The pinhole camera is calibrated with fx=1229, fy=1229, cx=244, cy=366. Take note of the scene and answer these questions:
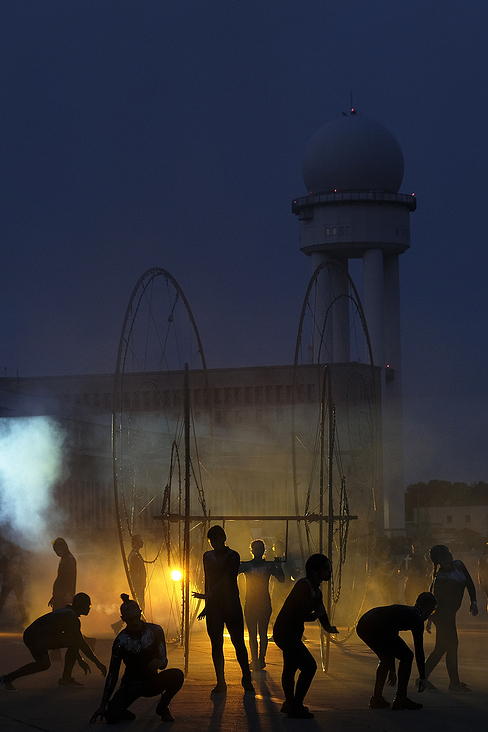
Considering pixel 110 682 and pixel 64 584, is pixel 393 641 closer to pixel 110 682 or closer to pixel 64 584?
pixel 110 682

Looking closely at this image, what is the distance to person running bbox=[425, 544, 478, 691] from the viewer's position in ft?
46.4

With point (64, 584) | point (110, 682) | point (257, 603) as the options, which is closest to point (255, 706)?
point (110, 682)

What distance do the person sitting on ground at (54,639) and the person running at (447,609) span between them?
3.89 m

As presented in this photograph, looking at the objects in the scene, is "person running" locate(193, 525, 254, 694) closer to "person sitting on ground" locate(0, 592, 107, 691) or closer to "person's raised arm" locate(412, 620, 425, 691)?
"person sitting on ground" locate(0, 592, 107, 691)

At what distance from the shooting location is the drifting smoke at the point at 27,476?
112 ft

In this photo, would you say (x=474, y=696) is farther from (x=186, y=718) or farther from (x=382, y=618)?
(x=186, y=718)

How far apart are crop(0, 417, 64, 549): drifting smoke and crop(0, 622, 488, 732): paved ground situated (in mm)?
17412

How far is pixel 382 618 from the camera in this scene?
1252cm

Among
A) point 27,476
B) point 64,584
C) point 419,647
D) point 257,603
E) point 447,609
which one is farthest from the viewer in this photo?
point 27,476

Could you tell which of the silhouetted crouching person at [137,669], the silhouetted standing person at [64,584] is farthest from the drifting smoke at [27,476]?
the silhouetted crouching person at [137,669]

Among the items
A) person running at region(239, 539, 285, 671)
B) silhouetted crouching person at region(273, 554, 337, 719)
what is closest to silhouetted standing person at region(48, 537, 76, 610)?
person running at region(239, 539, 285, 671)

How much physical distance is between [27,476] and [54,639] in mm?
22671

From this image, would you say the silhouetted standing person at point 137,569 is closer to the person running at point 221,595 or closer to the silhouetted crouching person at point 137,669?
the person running at point 221,595

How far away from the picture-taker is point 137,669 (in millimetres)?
11836
